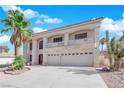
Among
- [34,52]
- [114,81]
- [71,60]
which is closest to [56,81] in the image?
[114,81]

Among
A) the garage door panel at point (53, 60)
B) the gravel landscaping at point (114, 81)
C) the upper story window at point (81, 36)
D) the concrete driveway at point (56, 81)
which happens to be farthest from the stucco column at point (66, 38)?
the gravel landscaping at point (114, 81)

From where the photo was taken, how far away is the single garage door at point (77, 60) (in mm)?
23641

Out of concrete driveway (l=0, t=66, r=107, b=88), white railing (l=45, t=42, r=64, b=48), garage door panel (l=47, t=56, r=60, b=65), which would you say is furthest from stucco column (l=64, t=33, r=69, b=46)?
concrete driveway (l=0, t=66, r=107, b=88)

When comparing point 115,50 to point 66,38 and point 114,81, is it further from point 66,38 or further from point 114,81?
point 66,38

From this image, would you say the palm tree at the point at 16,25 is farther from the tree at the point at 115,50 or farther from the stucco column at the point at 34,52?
the stucco column at the point at 34,52

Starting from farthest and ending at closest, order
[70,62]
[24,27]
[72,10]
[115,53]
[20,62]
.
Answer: [70,62] → [24,27] → [20,62] → [115,53] → [72,10]

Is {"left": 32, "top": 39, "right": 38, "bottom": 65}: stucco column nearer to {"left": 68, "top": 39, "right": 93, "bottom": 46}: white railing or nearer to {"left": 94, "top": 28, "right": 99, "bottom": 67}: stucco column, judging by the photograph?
{"left": 68, "top": 39, "right": 93, "bottom": 46}: white railing

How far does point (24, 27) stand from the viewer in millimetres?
21562

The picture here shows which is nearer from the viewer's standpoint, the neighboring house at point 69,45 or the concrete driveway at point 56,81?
the concrete driveway at point 56,81

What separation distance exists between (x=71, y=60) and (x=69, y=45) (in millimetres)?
2120

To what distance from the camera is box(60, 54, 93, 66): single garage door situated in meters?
23.6
